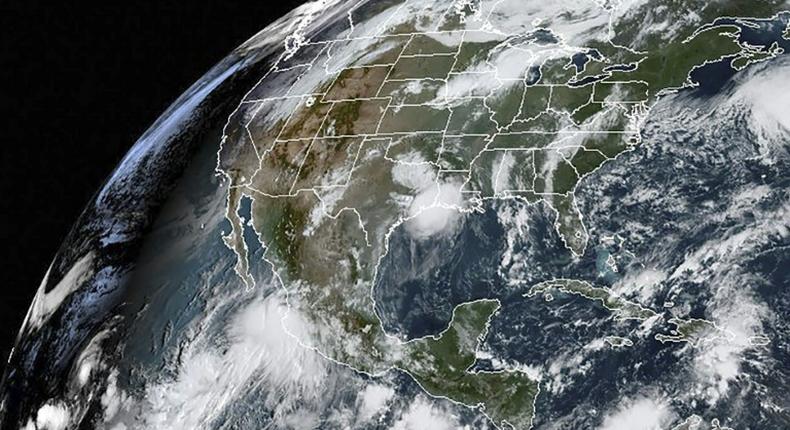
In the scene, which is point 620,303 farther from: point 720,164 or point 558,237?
point 720,164

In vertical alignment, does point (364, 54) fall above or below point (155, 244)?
above

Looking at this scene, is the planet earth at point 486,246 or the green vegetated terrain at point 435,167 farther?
the green vegetated terrain at point 435,167

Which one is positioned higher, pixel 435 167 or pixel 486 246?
pixel 435 167

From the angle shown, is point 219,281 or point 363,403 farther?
point 219,281

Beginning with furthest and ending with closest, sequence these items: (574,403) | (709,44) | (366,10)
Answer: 1. (366,10)
2. (709,44)
3. (574,403)

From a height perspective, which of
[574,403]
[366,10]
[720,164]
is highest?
[366,10]

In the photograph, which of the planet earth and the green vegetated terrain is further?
the green vegetated terrain

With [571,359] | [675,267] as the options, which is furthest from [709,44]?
[571,359]

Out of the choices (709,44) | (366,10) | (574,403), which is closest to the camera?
(574,403)
